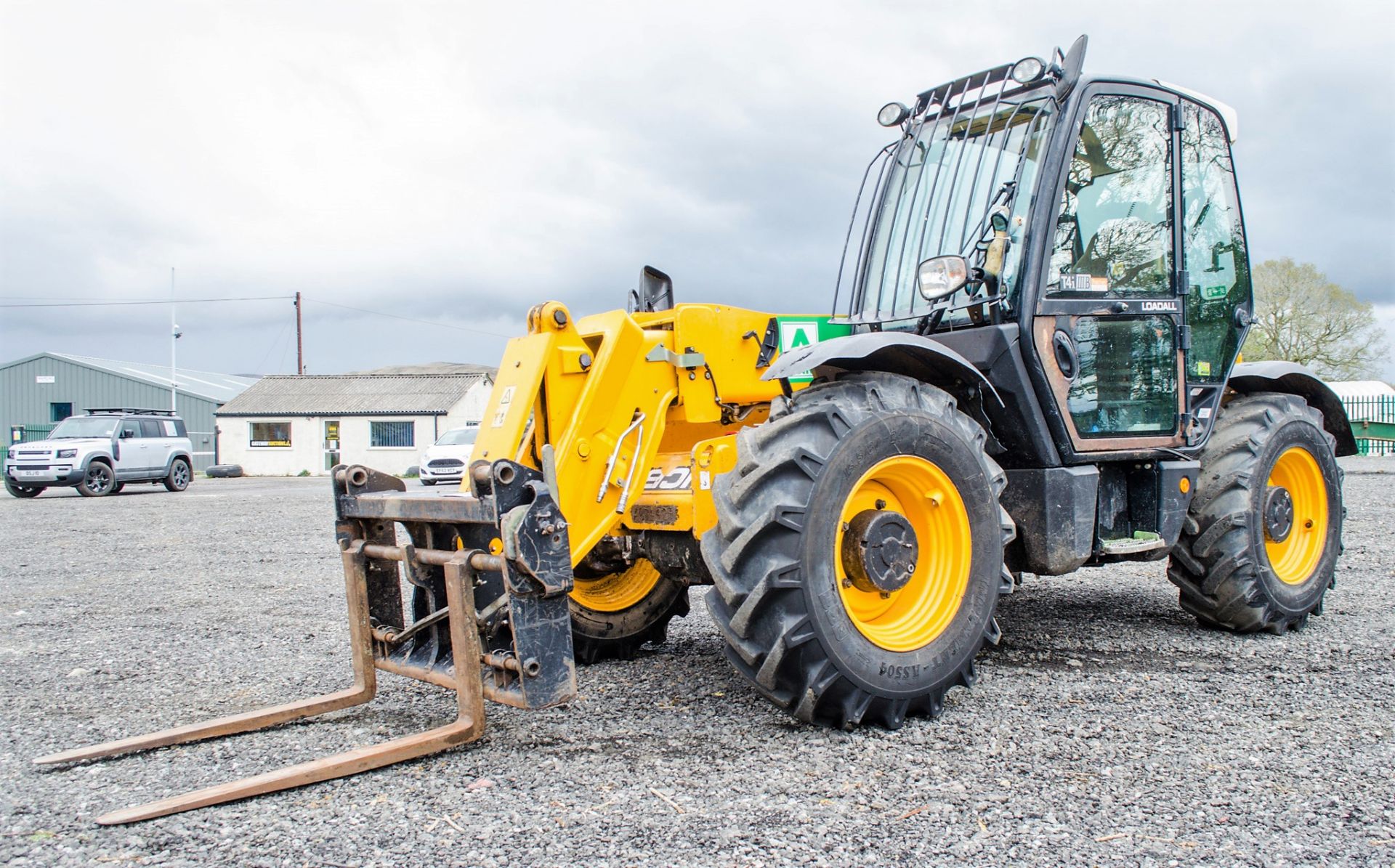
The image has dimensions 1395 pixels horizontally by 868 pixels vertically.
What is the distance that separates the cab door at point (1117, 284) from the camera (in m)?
5.00

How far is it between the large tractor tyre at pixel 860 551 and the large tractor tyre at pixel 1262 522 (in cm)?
189

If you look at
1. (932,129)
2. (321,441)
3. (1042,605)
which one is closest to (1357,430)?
(1042,605)

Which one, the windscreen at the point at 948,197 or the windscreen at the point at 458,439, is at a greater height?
the windscreen at the point at 948,197

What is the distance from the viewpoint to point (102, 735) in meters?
4.15

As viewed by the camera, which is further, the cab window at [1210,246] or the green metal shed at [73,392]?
the green metal shed at [73,392]

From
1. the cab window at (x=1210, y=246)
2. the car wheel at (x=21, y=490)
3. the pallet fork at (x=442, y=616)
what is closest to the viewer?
the pallet fork at (x=442, y=616)

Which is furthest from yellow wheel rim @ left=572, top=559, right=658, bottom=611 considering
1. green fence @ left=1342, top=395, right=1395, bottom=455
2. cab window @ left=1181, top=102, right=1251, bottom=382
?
green fence @ left=1342, top=395, right=1395, bottom=455

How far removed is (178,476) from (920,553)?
82.0 ft

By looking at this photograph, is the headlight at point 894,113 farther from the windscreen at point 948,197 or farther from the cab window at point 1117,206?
the cab window at point 1117,206

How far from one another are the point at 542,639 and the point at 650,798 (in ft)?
2.26

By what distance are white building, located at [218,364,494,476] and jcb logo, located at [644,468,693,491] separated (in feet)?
119

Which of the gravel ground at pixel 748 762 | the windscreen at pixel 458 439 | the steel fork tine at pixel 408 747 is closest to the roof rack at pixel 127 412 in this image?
the windscreen at pixel 458 439

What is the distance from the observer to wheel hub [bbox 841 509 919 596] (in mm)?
4012

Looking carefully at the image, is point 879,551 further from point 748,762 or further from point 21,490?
point 21,490
